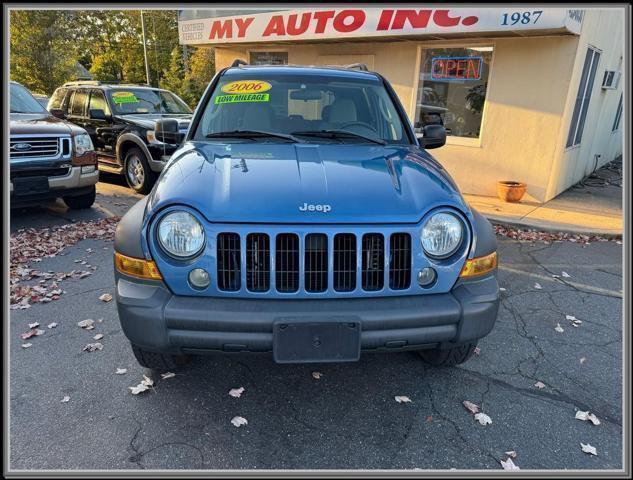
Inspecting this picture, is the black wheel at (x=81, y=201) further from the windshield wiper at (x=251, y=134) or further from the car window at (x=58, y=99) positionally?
the windshield wiper at (x=251, y=134)

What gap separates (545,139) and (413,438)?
6.60 meters

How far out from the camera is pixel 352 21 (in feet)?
26.2

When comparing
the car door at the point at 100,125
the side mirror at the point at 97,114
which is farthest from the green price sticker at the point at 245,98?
the car door at the point at 100,125

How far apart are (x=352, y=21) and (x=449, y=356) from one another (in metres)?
6.82

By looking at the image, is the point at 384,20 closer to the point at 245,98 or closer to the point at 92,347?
the point at 245,98

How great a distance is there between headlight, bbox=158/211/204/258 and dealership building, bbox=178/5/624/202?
6366 mm

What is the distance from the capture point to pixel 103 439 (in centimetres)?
239

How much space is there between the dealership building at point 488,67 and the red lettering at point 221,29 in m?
0.07

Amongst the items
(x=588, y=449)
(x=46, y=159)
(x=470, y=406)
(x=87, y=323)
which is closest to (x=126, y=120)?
(x=46, y=159)

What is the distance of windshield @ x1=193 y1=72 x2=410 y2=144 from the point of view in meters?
3.38

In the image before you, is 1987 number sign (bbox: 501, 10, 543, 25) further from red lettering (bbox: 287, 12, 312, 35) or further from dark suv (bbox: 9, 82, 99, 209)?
dark suv (bbox: 9, 82, 99, 209)

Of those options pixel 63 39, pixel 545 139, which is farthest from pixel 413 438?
pixel 63 39

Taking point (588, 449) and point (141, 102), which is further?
point (141, 102)

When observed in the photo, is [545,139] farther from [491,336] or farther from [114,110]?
[114,110]
